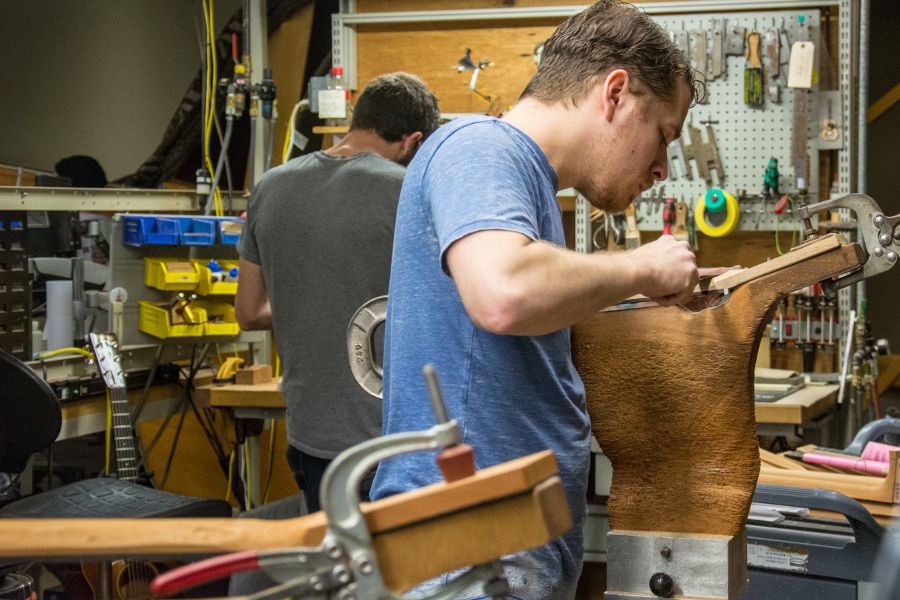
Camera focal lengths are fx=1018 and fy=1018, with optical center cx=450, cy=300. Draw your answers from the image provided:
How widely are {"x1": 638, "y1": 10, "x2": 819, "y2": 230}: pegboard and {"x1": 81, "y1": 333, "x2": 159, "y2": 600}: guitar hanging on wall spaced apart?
77.1 inches

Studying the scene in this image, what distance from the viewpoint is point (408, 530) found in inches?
30.0

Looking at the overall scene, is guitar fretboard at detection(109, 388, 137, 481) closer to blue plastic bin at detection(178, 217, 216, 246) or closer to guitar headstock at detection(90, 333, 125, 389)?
guitar headstock at detection(90, 333, 125, 389)

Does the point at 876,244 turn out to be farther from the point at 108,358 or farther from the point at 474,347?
the point at 108,358

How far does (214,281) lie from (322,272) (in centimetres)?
141

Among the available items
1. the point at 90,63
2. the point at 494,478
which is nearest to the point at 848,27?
the point at 494,478

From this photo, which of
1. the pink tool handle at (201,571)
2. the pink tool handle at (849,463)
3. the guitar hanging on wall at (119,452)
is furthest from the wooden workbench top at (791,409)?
the pink tool handle at (201,571)

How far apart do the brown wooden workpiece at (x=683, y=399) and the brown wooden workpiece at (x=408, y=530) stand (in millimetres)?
568

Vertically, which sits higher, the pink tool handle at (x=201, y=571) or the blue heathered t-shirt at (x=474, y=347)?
the blue heathered t-shirt at (x=474, y=347)

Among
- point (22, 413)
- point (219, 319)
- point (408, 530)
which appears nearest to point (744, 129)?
point (219, 319)

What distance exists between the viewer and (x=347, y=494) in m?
0.75

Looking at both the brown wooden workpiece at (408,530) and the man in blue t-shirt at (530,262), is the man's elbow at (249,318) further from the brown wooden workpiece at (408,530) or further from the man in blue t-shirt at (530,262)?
the brown wooden workpiece at (408,530)

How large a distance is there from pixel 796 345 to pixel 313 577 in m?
3.27

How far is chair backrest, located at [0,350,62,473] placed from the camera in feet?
8.75

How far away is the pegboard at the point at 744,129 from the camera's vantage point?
12.2 ft
